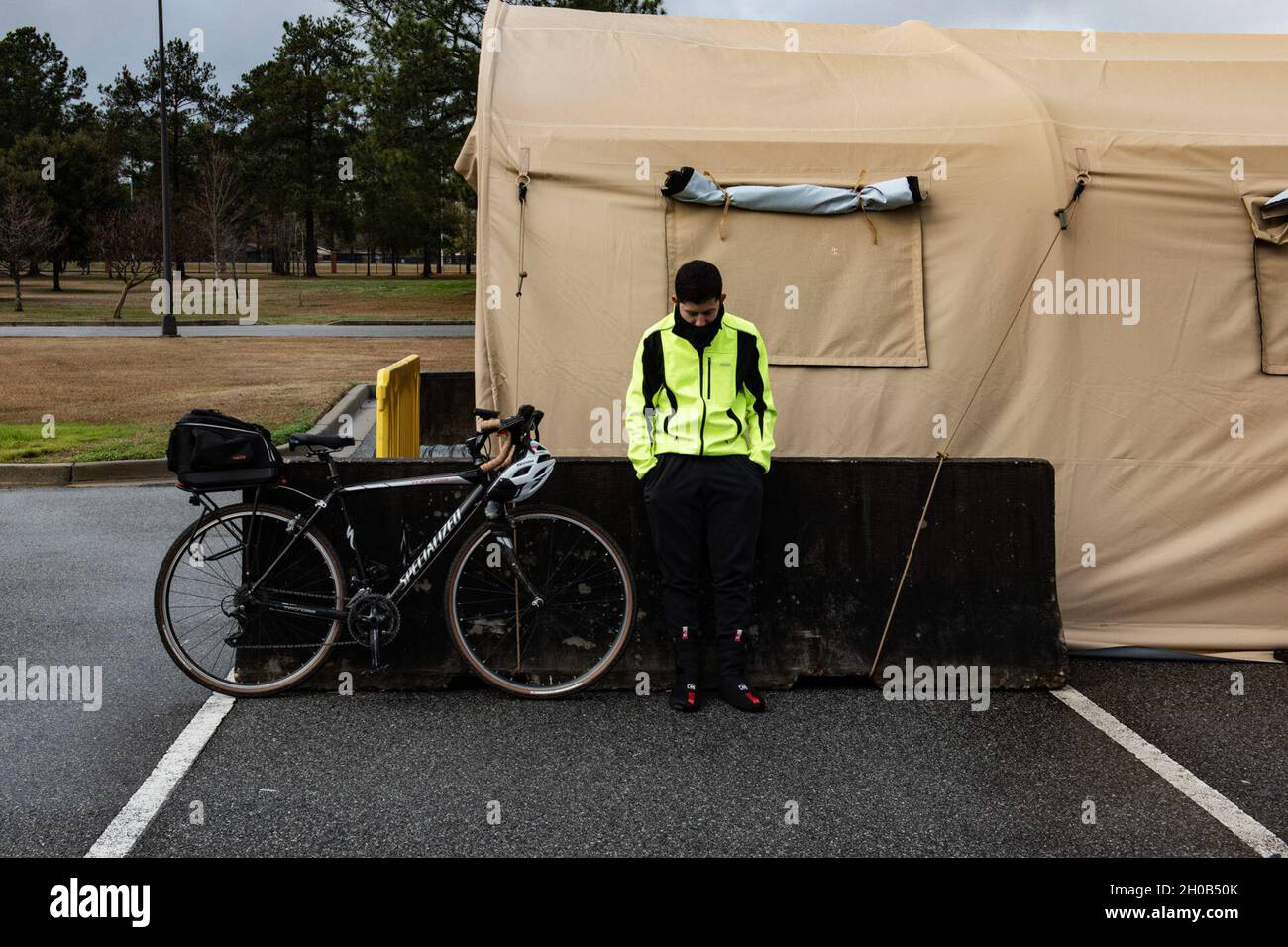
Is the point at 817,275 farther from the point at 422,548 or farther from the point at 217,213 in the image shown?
the point at 217,213

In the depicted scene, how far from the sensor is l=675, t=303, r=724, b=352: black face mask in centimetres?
539

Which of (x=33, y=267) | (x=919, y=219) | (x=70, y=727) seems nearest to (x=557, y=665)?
(x=70, y=727)

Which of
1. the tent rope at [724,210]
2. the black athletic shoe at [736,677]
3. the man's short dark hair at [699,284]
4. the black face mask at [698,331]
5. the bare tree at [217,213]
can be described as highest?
the bare tree at [217,213]

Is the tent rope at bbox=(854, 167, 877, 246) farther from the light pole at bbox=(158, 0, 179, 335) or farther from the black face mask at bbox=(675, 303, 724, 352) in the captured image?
the light pole at bbox=(158, 0, 179, 335)

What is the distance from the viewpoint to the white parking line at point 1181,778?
4121 millimetres

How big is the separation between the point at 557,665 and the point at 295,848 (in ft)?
6.02

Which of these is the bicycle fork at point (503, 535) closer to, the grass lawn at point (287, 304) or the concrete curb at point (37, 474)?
the concrete curb at point (37, 474)

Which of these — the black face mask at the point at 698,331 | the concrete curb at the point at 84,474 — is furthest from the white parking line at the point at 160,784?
the concrete curb at the point at 84,474

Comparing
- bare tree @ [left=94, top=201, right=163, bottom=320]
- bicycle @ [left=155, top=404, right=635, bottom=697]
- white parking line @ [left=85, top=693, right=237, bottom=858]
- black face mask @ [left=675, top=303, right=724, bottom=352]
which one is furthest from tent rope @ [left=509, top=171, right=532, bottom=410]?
bare tree @ [left=94, top=201, right=163, bottom=320]

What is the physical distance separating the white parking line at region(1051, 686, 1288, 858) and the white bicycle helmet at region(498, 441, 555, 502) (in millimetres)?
2487

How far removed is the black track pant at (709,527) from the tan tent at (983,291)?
151 cm

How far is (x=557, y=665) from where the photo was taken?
563 cm

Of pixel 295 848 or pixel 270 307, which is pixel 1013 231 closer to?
pixel 295 848

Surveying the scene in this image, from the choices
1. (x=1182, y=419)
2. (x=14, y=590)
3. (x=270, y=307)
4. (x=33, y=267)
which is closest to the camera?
(x=1182, y=419)
